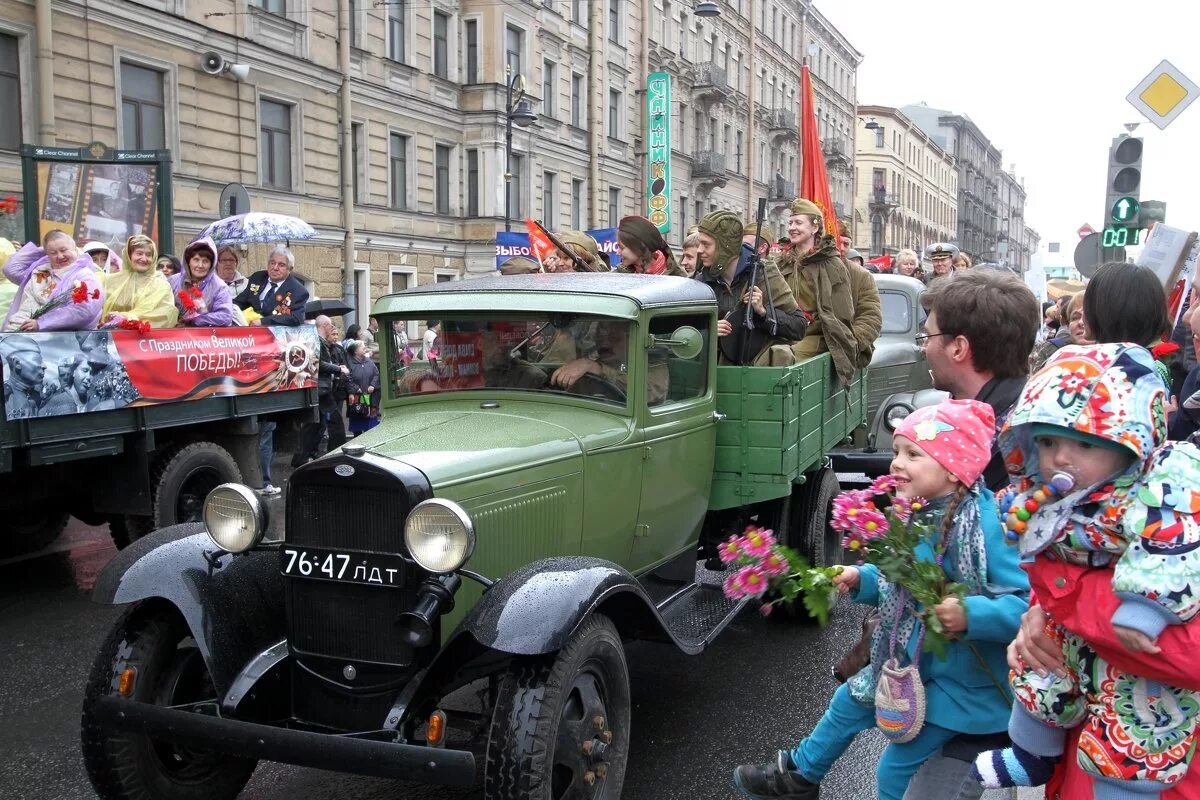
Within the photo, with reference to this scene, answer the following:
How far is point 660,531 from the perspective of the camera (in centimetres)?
470

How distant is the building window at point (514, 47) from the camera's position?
26938mm

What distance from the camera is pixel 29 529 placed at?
7191 millimetres

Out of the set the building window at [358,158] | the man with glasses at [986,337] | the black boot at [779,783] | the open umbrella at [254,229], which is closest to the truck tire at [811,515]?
the black boot at [779,783]

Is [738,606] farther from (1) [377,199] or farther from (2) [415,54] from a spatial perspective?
(2) [415,54]

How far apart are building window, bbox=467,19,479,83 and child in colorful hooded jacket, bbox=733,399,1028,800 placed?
83.7 ft

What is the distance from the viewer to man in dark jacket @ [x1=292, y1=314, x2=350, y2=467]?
10.8 m

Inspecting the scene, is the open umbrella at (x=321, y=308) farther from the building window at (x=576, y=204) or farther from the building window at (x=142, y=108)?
the building window at (x=576, y=204)

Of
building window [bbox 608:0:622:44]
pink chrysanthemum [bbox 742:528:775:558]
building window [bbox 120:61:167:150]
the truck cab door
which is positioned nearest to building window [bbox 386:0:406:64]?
building window [bbox 120:61:167:150]

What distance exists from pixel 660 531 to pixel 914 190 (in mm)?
73848

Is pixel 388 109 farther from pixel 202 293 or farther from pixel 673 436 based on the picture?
pixel 673 436

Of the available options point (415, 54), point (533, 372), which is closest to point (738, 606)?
point (533, 372)

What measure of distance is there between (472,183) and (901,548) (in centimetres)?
2534

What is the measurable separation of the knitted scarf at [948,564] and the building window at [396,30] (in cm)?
2312

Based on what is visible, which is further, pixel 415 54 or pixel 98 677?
pixel 415 54
